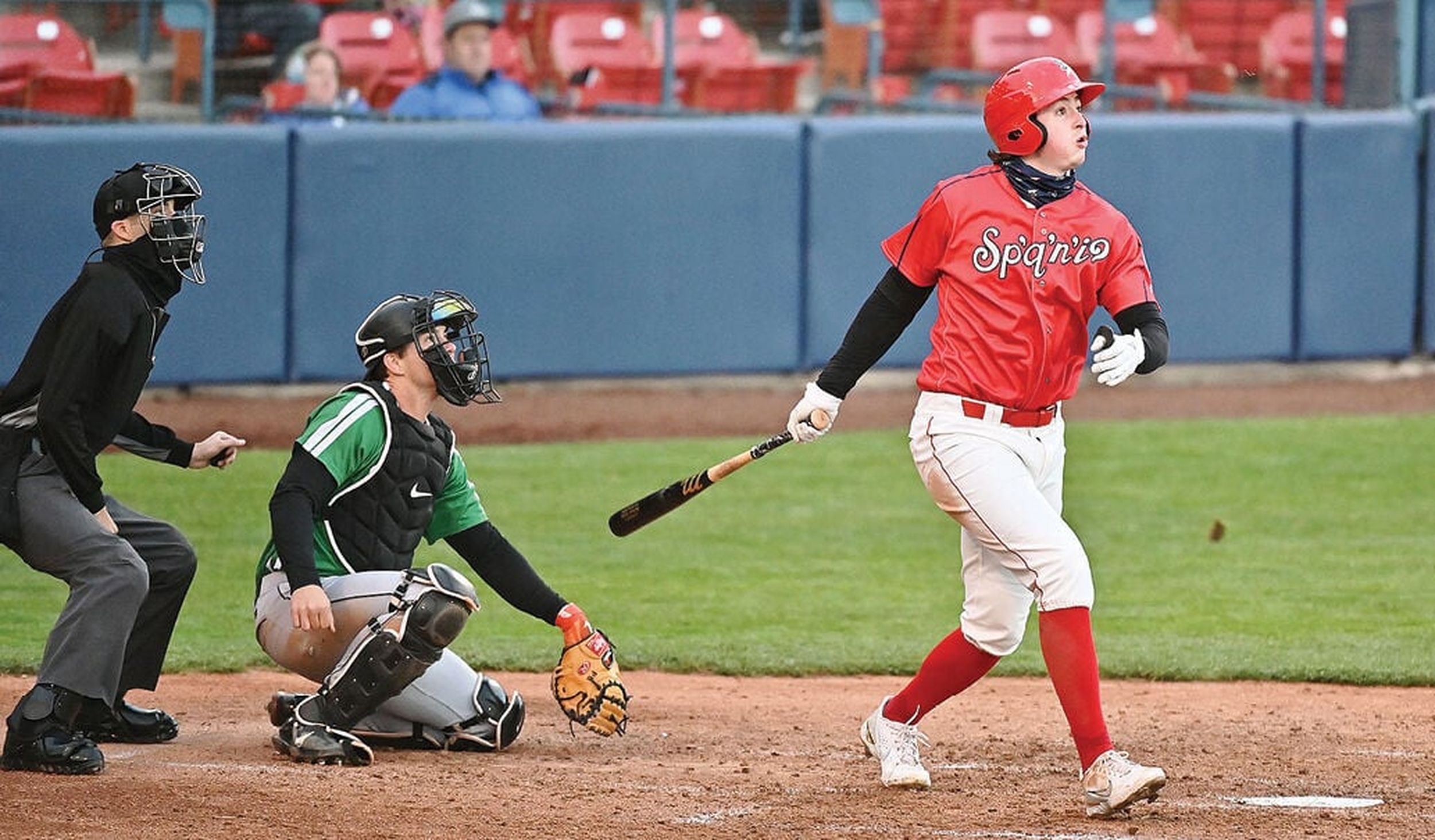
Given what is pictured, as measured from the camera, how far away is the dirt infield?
4.44m

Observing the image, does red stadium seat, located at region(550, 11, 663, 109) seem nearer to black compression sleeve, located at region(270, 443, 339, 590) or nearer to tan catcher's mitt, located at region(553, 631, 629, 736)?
tan catcher's mitt, located at region(553, 631, 629, 736)

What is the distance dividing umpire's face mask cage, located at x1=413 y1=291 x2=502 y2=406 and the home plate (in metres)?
1.94

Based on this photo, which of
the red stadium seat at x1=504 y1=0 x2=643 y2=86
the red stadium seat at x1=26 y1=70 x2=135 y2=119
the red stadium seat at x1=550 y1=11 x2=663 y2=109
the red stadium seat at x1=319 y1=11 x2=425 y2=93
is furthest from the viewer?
the red stadium seat at x1=504 y1=0 x2=643 y2=86

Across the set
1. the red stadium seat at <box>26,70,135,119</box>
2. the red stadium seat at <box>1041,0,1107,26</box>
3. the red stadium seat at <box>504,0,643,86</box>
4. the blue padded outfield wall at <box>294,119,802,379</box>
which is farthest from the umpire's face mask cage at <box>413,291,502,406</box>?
the red stadium seat at <box>1041,0,1107,26</box>

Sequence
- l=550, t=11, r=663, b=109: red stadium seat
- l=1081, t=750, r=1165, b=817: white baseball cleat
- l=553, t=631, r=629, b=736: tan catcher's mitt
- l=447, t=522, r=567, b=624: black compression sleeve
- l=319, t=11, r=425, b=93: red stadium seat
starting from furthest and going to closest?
l=550, t=11, r=663, b=109: red stadium seat → l=319, t=11, r=425, b=93: red stadium seat → l=447, t=522, r=567, b=624: black compression sleeve → l=553, t=631, r=629, b=736: tan catcher's mitt → l=1081, t=750, r=1165, b=817: white baseball cleat

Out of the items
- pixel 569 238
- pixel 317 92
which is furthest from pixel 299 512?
pixel 317 92

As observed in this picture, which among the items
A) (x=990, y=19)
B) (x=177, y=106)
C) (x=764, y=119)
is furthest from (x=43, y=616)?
(x=990, y=19)

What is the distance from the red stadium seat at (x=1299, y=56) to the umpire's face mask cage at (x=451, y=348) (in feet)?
30.2

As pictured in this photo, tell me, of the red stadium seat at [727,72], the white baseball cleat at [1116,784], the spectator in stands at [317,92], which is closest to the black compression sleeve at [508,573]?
the white baseball cleat at [1116,784]

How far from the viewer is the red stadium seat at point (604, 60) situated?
1250 centimetres

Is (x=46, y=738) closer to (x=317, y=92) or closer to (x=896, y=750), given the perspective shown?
(x=896, y=750)

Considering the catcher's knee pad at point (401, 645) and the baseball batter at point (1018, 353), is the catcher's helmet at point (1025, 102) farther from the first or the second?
the catcher's knee pad at point (401, 645)

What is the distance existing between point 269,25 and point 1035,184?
8124 mm

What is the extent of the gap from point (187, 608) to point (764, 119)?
220 inches
